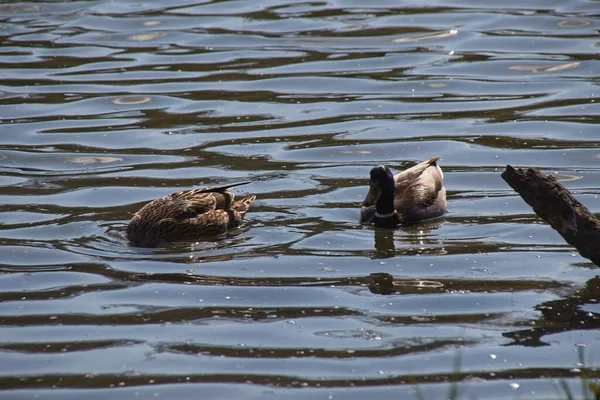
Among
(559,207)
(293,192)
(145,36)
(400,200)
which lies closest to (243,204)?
(293,192)

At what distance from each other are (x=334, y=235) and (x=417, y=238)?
2.33ft

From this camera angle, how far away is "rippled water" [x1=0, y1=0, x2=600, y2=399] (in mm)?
7961

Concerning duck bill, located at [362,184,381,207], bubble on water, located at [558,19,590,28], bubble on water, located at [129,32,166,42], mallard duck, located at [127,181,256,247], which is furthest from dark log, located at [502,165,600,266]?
bubble on water, located at [129,32,166,42]

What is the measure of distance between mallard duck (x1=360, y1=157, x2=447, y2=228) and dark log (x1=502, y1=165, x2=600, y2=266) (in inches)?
101

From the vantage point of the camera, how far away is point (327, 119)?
588 inches

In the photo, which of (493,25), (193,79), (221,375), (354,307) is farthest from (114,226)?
(493,25)

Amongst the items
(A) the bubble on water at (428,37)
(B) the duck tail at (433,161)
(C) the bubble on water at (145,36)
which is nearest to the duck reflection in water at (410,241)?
(B) the duck tail at (433,161)

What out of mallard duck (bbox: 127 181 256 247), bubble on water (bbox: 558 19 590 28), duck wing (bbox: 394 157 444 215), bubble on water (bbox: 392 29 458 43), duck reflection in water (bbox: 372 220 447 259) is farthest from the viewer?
bubble on water (bbox: 558 19 590 28)

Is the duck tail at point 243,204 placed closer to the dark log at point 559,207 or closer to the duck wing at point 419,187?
the duck wing at point 419,187

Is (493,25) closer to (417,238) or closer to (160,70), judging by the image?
(160,70)

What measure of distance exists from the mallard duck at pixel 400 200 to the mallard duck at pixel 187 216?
109cm

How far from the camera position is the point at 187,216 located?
37.0 ft

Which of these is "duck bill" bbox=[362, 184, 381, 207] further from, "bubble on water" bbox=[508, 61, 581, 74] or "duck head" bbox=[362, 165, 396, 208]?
"bubble on water" bbox=[508, 61, 581, 74]

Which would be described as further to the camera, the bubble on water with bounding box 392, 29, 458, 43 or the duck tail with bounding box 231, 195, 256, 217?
the bubble on water with bounding box 392, 29, 458, 43
